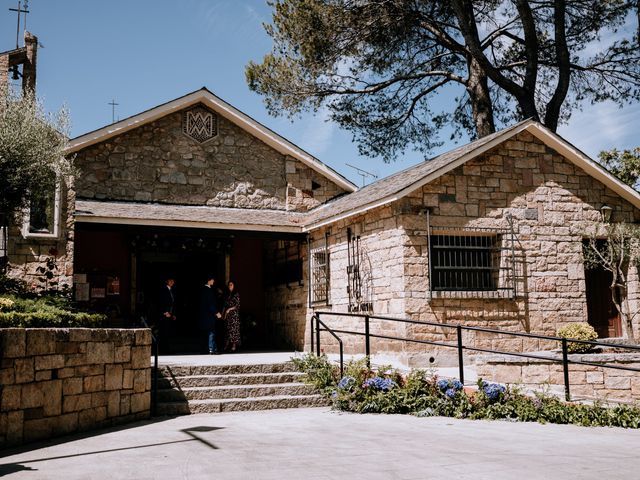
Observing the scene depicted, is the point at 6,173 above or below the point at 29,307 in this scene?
above

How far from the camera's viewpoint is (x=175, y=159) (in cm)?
1503

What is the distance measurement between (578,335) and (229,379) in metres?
6.00

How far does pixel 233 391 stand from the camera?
356 inches

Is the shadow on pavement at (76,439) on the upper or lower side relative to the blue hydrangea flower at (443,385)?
lower

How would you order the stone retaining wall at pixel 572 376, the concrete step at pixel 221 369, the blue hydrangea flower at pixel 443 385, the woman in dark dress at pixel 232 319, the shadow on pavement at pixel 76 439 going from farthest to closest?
the woman in dark dress at pixel 232 319 → the stone retaining wall at pixel 572 376 → the concrete step at pixel 221 369 → the blue hydrangea flower at pixel 443 385 → the shadow on pavement at pixel 76 439

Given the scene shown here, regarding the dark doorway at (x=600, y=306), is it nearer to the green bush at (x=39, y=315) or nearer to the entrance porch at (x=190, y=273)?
the entrance porch at (x=190, y=273)

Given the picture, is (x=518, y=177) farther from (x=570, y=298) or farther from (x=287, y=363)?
(x=287, y=363)

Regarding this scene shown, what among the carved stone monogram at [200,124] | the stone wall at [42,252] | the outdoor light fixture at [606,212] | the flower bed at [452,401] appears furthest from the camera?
the carved stone monogram at [200,124]

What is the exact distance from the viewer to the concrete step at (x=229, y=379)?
9062 millimetres

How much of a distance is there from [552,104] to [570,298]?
7.73 m

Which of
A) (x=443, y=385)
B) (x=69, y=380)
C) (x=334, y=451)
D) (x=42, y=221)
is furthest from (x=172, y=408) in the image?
(x=42, y=221)

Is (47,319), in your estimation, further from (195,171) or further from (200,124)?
(200,124)

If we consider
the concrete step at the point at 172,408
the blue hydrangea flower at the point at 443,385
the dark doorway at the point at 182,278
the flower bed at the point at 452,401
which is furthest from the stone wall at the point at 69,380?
the dark doorway at the point at 182,278

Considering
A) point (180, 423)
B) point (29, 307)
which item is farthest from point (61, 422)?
point (29, 307)
